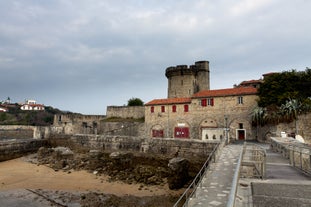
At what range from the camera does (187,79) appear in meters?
35.9

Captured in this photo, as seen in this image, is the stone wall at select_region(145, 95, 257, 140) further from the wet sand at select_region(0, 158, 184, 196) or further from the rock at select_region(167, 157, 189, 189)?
the wet sand at select_region(0, 158, 184, 196)

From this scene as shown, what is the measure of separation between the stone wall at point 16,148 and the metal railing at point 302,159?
22.2 m

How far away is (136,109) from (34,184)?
2448 centimetres

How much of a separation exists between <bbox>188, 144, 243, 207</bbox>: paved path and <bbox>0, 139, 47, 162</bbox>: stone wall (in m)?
19.1

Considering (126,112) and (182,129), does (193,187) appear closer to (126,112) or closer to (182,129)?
(182,129)

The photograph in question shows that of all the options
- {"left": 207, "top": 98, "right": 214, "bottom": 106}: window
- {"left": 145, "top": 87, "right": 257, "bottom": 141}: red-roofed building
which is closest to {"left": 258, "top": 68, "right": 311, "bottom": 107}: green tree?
{"left": 145, "top": 87, "right": 257, "bottom": 141}: red-roofed building

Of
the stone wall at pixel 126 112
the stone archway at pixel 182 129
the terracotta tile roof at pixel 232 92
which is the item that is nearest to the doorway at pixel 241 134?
the terracotta tile roof at pixel 232 92

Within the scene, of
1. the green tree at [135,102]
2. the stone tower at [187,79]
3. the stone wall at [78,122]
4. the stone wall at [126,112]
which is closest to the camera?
the stone wall at [78,122]

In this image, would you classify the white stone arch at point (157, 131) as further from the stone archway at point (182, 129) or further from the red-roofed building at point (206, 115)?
the stone archway at point (182, 129)

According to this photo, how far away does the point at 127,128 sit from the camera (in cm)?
3091

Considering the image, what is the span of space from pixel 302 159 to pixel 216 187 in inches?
158

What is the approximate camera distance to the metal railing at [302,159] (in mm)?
7186

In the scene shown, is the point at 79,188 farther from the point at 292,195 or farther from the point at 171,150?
the point at 292,195

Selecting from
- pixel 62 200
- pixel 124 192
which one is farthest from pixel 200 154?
pixel 62 200
